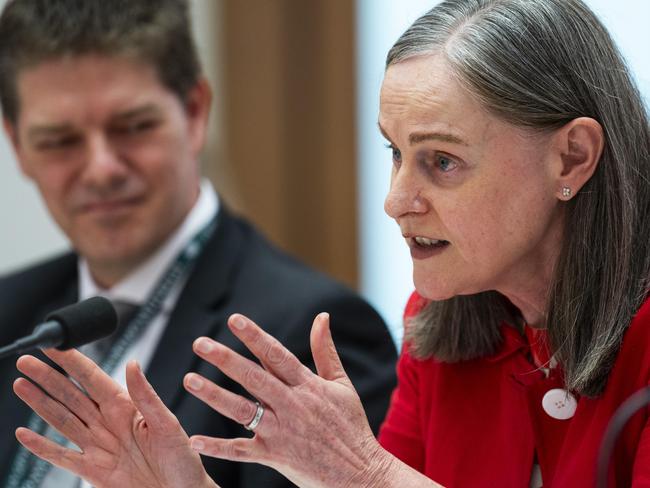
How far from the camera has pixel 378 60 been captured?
4.62m

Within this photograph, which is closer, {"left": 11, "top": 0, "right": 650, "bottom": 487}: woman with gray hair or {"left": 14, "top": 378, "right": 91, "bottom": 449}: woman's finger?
{"left": 11, "top": 0, "right": 650, "bottom": 487}: woman with gray hair

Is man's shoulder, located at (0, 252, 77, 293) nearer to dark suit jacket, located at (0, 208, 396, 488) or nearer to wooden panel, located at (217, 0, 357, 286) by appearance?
→ dark suit jacket, located at (0, 208, 396, 488)

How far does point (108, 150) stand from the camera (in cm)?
273

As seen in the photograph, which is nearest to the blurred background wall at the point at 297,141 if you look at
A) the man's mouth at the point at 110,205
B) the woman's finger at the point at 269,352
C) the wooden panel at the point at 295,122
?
the wooden panel at the point at 295,122

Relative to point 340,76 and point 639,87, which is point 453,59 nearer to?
point 639,87

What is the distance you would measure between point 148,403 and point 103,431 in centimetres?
15

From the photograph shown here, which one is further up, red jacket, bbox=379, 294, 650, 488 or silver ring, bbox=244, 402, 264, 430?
silver ring, bbox=244, 402, 264, 430

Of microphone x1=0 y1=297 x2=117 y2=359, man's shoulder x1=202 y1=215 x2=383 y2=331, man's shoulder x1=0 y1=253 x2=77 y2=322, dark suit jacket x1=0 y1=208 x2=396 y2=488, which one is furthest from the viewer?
man's shoulder x1=0 y1=253 x2=77 y2=322

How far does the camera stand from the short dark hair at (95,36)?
9.07ft

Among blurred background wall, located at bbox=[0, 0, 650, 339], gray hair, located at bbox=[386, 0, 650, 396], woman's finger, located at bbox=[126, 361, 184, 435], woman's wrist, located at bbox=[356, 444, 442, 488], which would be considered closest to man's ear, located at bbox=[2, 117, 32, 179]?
woman's finger, located at bbox=[126, 361, 184, 435]

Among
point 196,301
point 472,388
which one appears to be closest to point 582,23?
point 472,388

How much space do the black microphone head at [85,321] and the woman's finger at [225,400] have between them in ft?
0.75

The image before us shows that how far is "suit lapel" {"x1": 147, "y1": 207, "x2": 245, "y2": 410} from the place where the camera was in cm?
252

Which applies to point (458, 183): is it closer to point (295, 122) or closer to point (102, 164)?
point (102, 164)
